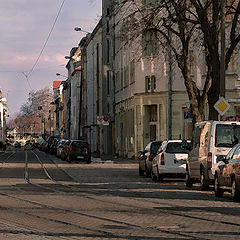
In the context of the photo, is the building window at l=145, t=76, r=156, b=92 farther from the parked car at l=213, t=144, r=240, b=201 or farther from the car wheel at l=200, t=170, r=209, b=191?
the parked car at l=213, t=144, r=240, b=201

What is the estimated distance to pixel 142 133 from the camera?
187ft

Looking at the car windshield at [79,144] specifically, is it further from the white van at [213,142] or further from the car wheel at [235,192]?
the car wheel at [235,192]

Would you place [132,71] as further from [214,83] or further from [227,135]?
[227,135]

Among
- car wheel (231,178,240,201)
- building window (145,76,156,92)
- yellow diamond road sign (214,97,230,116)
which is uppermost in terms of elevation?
building window (145,76,156,92)

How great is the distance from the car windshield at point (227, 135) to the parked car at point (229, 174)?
957 millimetres

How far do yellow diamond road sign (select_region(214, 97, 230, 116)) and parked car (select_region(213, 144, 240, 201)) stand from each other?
7.59 m

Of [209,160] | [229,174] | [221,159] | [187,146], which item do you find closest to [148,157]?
[187,146]

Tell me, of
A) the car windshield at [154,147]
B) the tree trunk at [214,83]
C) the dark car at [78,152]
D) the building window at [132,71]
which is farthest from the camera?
the building window at [132,71]

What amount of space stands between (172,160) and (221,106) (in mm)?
2862

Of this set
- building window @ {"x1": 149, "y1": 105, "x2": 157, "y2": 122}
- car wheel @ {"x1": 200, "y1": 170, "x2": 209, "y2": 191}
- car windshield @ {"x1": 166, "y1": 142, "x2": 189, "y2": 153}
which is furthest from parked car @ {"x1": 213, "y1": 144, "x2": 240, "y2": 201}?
building window @ {"x1": 149, "y1": 105, "x2": 157, "y2": 122}

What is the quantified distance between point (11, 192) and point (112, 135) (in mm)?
54443

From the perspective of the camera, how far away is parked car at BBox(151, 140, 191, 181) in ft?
93.6

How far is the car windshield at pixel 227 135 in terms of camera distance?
75.3ft

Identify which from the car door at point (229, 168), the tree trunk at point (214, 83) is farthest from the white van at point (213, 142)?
the tree trunk at point (214, 83)
